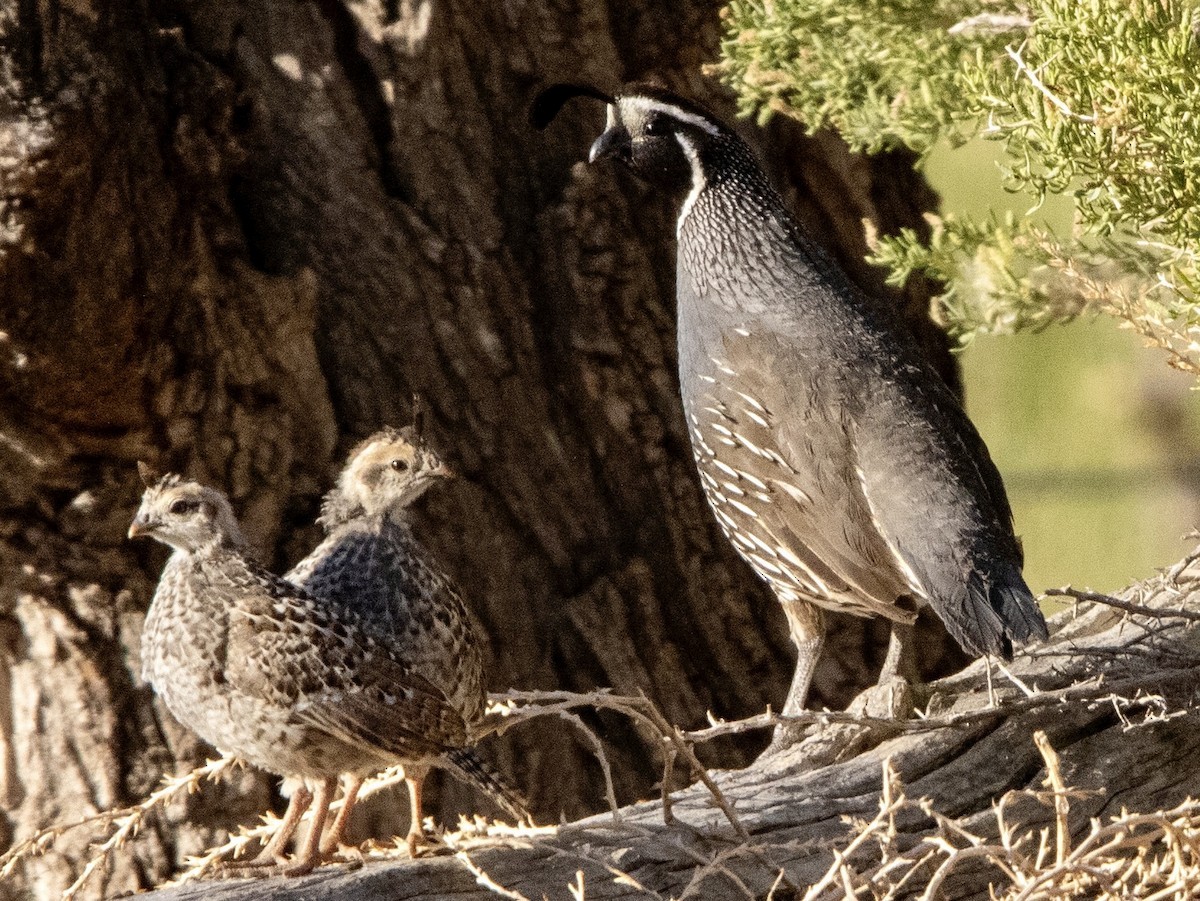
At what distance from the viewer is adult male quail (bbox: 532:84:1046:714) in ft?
12.0

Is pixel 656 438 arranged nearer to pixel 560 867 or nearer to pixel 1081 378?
pixel 560 867

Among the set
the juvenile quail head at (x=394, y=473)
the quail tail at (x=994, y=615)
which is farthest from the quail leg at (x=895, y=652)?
the juvenile quail head at (x=394, y=473)

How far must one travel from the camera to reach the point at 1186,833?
272 cm

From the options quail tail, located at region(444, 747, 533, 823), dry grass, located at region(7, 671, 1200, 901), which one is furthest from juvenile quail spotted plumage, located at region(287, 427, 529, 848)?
dry grass, located at region(7, 671, 1200, 901)

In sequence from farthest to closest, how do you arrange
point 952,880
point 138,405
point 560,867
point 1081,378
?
point 1081,378, point 138,405, point 952,880, point 560,867

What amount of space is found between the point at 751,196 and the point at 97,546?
178 cm

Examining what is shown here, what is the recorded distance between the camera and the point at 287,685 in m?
2.96

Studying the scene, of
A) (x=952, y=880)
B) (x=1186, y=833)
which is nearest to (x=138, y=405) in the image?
(x=952, y=880)

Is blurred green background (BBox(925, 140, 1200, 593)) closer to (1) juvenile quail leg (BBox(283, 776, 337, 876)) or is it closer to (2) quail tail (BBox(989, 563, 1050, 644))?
(2) quail tail (BBox(989, 563, 1050, 644))

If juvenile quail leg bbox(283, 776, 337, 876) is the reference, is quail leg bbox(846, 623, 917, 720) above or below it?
below

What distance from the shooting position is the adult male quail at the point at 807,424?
365 cm

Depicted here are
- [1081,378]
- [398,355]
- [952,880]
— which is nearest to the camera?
[952,880]

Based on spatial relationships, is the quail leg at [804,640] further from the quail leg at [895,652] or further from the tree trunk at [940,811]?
the tree trunk at [940,811]

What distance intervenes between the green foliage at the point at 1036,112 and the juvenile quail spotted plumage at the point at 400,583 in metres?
1.10
